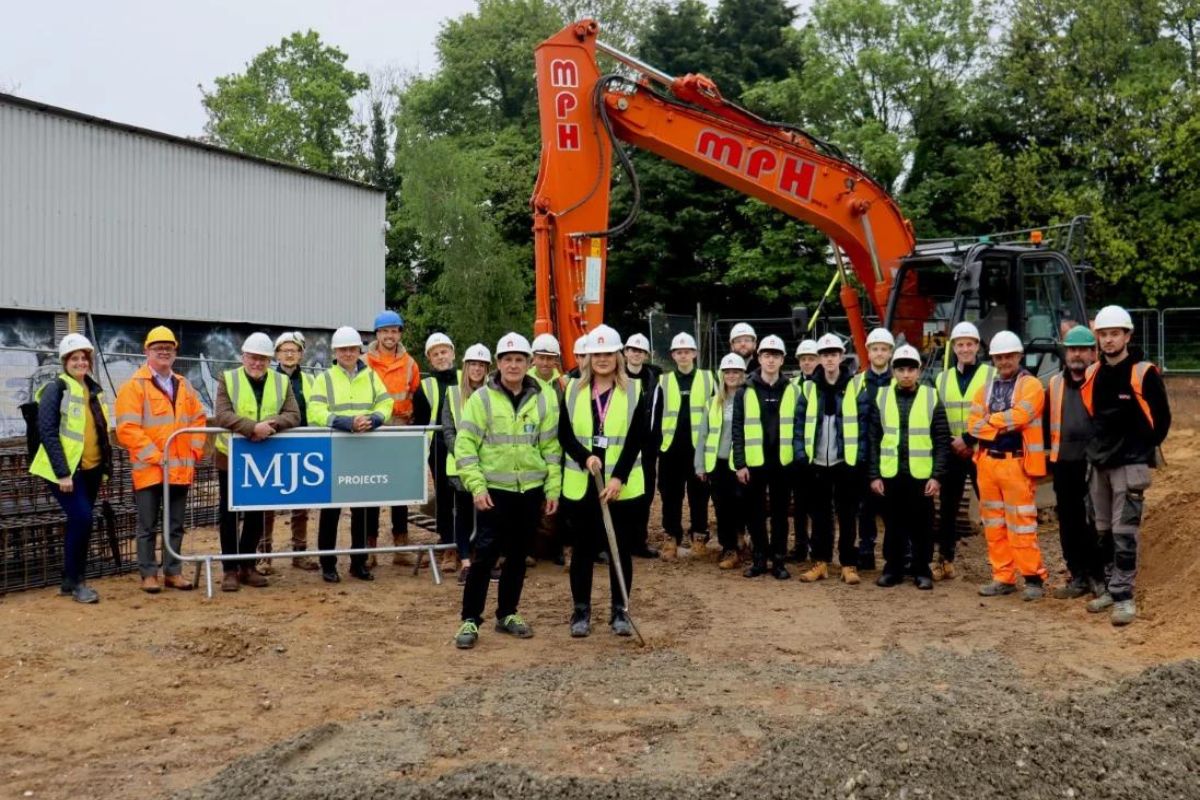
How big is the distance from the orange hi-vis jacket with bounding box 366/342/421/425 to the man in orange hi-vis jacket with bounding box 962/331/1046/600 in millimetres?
4624

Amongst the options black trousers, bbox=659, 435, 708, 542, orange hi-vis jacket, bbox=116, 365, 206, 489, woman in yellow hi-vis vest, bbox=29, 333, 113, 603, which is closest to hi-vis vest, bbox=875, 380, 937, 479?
black trousers, bbox=659, 435, 708, 542

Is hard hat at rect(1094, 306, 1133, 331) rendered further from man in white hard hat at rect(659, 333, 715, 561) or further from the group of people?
man in white hard hat at rect(659, 333, 715, 561)

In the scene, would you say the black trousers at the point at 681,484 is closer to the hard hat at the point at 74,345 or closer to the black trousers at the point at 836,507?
Result: the black trousers at the point at 836,507

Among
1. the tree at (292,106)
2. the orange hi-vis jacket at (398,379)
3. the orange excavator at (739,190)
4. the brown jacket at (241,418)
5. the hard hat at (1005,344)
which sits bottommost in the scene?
the brown jacket at (241,418)

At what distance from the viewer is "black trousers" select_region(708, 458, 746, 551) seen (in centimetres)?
947

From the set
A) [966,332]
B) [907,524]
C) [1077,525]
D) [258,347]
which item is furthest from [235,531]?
[1077,525]

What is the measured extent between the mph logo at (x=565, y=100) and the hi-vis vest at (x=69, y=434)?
15.3 feet

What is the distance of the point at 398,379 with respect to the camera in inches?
361

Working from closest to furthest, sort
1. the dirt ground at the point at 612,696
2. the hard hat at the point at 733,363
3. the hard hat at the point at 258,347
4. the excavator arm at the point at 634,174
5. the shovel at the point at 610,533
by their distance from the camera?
the dirt ground at the point at 612,696 < the shovel at the point at 610,533 < the hard hat at the point at 258,347 < the hard hat at the point at 733,363 < the excavator arm at the point at 634,174

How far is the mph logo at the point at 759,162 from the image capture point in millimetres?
10625

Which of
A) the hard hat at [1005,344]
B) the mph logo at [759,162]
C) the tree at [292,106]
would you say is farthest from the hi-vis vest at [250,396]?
the tree at [292,106]

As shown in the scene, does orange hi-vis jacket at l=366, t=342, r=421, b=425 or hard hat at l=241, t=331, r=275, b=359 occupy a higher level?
hard hat at l=241, t=331, r=275, b=359

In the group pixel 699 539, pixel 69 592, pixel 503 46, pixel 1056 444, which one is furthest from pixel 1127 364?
pixel 503 46

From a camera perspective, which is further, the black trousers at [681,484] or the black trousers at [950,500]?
the black trousers at [681,484]
